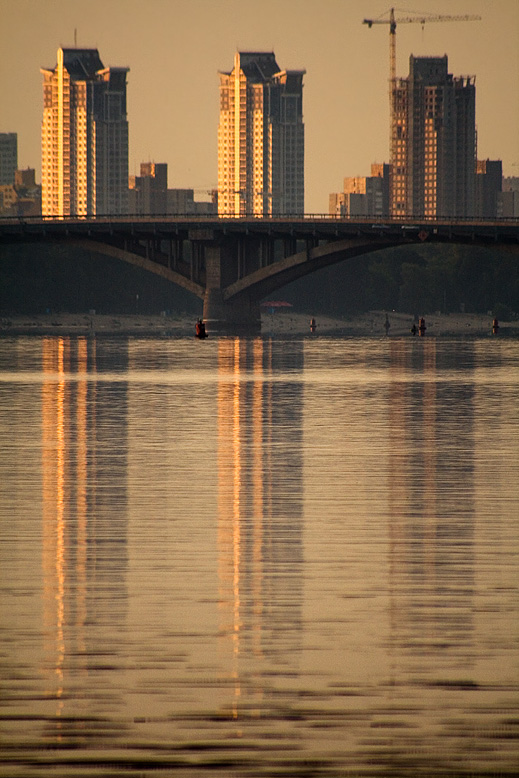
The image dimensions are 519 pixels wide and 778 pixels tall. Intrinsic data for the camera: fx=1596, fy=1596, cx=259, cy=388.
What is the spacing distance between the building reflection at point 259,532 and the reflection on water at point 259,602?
4 centimetres

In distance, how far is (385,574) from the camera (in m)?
15.3

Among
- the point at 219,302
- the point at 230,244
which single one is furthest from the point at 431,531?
the point at 230,244

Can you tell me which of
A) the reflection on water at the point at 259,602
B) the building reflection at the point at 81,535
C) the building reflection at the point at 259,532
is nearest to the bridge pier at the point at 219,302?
the building reflection at the point at 259,532

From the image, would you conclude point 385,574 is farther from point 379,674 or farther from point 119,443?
point 119,443

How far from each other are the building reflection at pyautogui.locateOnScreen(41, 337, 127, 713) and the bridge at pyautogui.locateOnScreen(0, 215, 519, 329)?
110272mm

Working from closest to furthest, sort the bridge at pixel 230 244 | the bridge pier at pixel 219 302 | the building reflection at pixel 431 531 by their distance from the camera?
the building reflection at pixel 431 531, the bridge at pixel 230 244, the bridge pier at pixel 219 302

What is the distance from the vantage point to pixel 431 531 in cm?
1847

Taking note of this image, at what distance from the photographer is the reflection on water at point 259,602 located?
372 inches

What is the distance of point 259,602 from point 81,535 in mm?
4798

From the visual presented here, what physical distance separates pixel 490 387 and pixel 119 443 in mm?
25092

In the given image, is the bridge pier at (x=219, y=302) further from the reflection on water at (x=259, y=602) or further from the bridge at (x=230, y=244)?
the reflection on water at (x=259, y=602)

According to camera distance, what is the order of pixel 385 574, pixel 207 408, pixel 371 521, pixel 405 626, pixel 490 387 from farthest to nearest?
pixel 490 387
pixel 207 408
pixel 371 521
pixel 385 574
pixel 405 626

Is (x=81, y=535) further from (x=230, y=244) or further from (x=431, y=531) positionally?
(x=230, y=244)

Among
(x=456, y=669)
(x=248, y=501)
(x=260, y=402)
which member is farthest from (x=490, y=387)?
(x=456, y=669)
